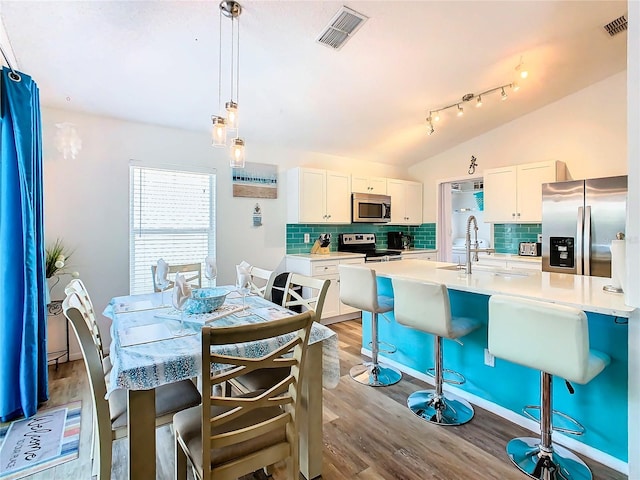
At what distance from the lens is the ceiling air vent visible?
279 cm

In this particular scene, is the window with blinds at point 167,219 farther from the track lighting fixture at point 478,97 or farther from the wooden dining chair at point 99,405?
the track lighting fixture at point 478,97

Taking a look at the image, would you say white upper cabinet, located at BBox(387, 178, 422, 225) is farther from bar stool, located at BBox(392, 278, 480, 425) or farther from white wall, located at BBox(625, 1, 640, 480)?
white wall, located at BBox(625, 1, 640, 480)

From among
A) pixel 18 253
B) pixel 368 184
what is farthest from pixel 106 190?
pixel 368 184

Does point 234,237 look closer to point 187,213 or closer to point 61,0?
point 187,213

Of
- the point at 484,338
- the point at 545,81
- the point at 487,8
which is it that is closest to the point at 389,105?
the point at 487,8

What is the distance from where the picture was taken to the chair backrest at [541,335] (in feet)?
4.84

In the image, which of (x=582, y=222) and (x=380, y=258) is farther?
(x=380, y=258)

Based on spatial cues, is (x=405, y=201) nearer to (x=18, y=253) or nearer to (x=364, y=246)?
(x=364, y=246)

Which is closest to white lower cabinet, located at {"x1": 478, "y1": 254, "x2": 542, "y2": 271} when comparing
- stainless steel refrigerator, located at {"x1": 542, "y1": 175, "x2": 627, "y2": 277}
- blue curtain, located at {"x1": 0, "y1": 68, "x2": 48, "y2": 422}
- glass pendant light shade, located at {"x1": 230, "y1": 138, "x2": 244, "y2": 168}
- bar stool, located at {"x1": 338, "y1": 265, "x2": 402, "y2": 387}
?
stainless steel refrigerator, located at {"x1": 542, "y1": 175, "x2": 627, "y2": 277}

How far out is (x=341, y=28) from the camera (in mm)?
2455

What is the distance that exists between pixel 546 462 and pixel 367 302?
54.5 inches

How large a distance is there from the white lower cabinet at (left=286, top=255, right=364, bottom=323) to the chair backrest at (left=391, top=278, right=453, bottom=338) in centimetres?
195

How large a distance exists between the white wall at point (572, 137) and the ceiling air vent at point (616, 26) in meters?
0.98

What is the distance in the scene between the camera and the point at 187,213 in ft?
12.4
